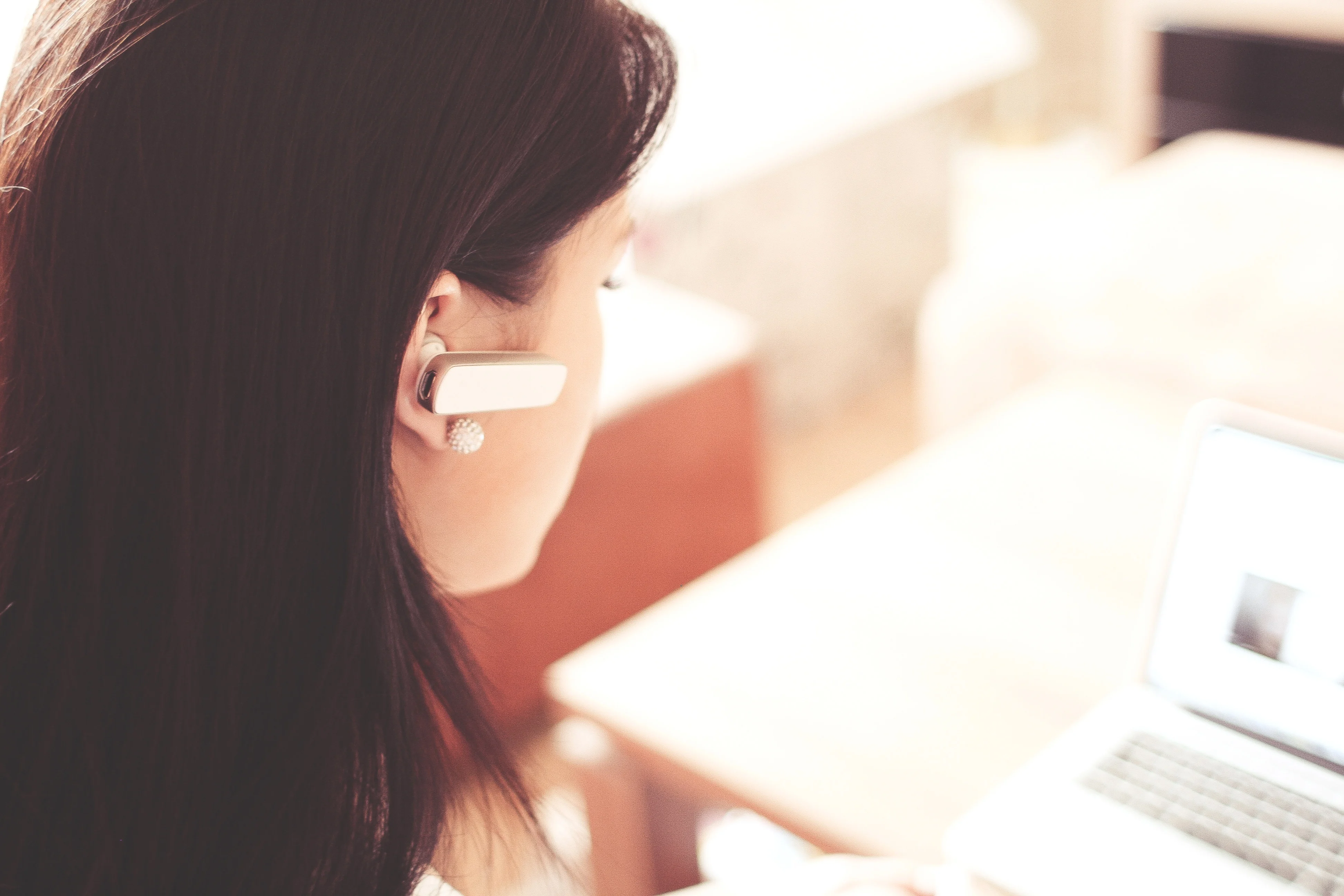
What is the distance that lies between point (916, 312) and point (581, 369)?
2178 mm

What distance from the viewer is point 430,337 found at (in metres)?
0.61

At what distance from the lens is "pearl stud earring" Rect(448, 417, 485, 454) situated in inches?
25.6

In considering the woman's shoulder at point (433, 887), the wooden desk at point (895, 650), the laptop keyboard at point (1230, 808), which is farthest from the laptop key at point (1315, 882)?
the woman's shoulder at point (433, 887)

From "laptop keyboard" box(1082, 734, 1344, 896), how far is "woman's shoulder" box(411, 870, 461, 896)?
→ 385 millimetres

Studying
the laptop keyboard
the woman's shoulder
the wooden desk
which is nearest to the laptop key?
the laptop keyboard

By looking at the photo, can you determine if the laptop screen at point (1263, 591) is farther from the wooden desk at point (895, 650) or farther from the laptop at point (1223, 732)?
the wooden desk at point (895, 650)

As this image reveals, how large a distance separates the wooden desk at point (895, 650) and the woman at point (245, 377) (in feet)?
1.02

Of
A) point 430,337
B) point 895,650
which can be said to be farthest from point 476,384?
point 895,650

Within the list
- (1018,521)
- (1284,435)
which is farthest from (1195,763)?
(1018,521)

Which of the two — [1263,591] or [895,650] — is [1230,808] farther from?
[895,650]

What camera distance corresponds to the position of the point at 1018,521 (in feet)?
3.68

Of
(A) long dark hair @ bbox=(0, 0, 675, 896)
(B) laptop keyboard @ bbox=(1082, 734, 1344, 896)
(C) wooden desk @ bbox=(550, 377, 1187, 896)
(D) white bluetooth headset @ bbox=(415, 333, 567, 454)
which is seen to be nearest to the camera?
(A) long dark hair @ bbox=(0, 0, 675, 896)

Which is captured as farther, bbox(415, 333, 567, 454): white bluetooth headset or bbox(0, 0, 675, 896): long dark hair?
bbox(415, 333, 567, 454): white bluetooth headset

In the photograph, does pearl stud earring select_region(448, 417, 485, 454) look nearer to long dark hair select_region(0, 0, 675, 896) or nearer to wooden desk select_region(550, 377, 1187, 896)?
long dark hair select_region(0, 0, 675, 896)
